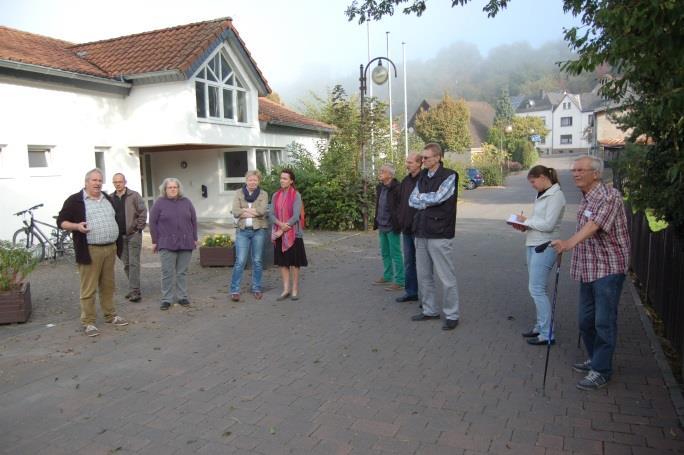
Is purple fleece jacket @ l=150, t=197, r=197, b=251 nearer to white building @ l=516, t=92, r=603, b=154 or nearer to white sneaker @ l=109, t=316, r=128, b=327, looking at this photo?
white sneaker @ l=109, t=316, r=128, b=327

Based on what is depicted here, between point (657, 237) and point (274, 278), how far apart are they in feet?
18.9

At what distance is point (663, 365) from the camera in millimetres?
4863

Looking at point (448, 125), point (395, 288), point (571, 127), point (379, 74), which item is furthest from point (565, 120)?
point (395, 288)

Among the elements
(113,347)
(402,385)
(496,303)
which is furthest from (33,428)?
(496,303)

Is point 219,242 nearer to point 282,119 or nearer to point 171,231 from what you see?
point 171,231

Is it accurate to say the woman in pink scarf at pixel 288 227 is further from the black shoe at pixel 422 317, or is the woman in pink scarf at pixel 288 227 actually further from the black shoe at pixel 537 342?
the black shoe at pixel 537 342

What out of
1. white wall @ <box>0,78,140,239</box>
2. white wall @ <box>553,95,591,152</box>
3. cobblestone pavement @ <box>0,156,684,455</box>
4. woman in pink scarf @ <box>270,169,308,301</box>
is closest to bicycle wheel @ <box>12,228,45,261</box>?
white wall @ <box>0,78,140,239</box>

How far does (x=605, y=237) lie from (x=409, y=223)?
303 centimetres

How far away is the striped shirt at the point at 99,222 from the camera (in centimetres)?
617

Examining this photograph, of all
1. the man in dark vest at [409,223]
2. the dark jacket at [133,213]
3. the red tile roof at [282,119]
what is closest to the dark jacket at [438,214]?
the man in dark vest at [409,223]

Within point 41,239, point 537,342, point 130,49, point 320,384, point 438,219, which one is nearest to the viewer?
point 320,384

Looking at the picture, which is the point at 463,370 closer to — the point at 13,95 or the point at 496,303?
the point at 496,303

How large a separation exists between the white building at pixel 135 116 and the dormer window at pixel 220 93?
0.03 meters

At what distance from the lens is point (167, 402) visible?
4.38 m
